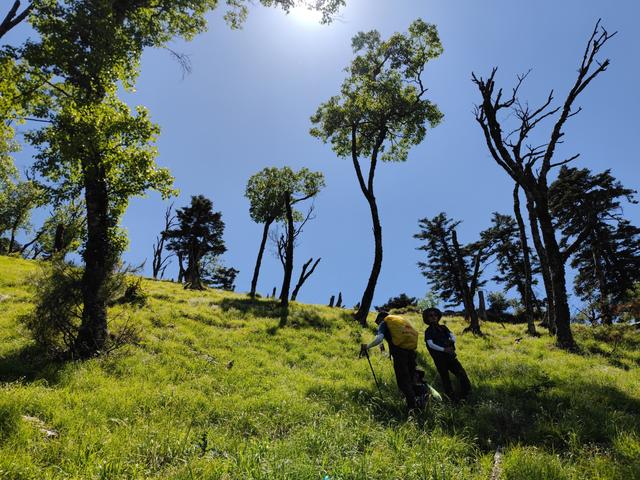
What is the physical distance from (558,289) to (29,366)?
17036 millimetres

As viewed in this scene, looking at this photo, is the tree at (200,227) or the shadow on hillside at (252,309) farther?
the tree at (200,227)

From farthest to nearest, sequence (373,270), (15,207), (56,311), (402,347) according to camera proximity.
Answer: (15,207), (373,270), (56,311), (402,347)

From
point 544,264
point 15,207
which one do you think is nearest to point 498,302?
point 544,264

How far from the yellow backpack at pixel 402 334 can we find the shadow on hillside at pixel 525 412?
3.99 ft

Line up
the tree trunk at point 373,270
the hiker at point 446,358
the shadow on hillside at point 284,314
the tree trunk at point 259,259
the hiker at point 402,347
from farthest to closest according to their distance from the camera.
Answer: the tree trunk at point 259,259, the tree trunk at point 373,270, the shadow on hillside at point 284,314, the hiker at point 446,358, the hiker at point 402,347

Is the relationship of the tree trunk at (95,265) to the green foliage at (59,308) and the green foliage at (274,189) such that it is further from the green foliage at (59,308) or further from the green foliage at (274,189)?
the green foliage at (274,189)

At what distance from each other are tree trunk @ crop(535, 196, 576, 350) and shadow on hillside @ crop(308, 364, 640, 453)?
5646 mm

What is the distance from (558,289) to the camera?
13.9 metres

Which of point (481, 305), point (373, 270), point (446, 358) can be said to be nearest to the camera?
point (446, 358)

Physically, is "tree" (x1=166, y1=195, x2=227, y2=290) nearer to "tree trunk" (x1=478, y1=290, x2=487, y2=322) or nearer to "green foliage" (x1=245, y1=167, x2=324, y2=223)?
"green foliage" (x1=245, y1=167, x2=324, y2=223)

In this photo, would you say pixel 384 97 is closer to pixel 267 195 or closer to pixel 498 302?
pixel 267 195

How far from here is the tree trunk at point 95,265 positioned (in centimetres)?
955

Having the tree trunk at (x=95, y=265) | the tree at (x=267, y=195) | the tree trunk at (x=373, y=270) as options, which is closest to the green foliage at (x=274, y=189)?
the tree at (x=267, y=195)

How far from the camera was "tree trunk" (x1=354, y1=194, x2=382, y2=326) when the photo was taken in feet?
66.5
